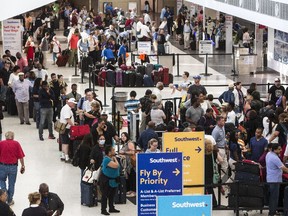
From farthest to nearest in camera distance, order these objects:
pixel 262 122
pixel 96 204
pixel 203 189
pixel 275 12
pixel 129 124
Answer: pixel 275 12, pixel 129 124, pixel 262 122, pixel 96 204, pixel 203 189

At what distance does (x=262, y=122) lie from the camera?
21.5 metres

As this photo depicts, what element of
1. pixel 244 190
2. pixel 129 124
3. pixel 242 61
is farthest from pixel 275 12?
pixel 244 190

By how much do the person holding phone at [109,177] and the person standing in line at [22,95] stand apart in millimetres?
8335

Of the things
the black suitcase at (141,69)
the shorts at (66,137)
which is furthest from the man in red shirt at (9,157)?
the black suitcase at (141,69)

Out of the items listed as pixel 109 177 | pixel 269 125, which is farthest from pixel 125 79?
A: pixel 109 177

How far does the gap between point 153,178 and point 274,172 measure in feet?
12.9

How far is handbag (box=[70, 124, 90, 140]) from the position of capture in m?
21.6

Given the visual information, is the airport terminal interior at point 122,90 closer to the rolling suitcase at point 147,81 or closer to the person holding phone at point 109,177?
the rolling suitcase at point 147,81

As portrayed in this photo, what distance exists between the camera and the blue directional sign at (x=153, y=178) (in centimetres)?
1451

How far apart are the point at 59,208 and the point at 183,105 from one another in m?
8.70

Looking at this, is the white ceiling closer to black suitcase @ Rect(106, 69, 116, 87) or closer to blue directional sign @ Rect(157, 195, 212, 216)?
black suitcase @ Rect(106, 69, 116, 87)

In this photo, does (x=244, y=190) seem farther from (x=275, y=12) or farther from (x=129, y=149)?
(x=275, y=12)

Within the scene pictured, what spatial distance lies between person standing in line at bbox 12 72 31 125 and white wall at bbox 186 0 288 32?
25.8ft

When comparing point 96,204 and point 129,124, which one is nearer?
point 96,204
